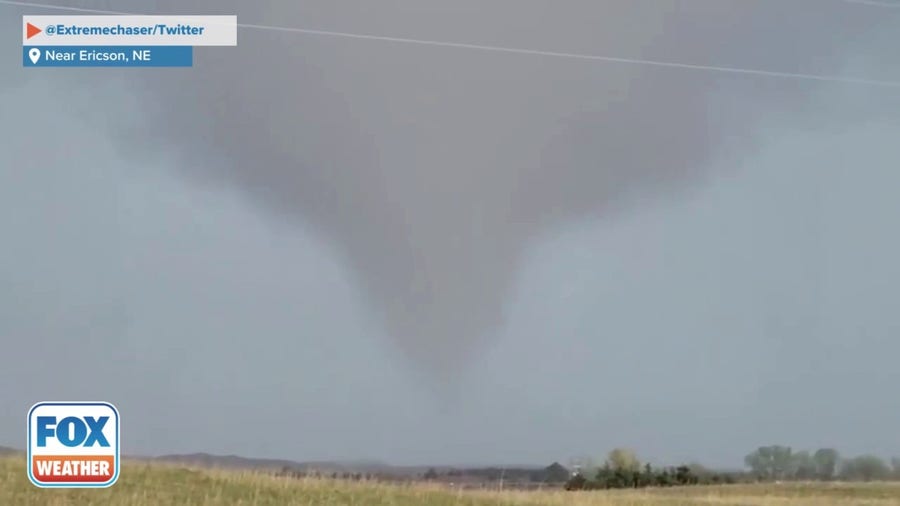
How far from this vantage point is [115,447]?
993cm

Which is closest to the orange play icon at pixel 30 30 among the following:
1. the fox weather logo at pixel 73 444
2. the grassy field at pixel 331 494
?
the fox weather logo at pixel 73 444

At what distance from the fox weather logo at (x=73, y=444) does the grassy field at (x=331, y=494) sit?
0.12 m

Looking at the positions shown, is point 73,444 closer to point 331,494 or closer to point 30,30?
point 331,494

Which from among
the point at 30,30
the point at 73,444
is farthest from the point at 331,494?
the point at 30,30

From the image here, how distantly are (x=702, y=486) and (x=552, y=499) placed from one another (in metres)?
1.83

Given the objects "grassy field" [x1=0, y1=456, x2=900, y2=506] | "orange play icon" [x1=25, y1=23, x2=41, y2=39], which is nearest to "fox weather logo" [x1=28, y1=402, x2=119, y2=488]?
"grassy field" [x1=0, y1=456, x2=900, y2=506]

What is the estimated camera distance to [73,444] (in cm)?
988

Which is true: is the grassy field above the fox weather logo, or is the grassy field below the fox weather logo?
below

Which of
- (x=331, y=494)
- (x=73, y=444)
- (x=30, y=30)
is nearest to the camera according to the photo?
(x=73, y=444)

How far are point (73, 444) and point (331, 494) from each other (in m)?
2.68

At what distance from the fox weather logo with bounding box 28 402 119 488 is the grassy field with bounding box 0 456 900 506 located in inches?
4.9

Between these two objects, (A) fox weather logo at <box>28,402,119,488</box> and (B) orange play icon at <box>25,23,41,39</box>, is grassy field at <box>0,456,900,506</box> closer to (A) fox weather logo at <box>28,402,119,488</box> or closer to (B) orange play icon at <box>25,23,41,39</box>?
(A) fox weather logo at <box>28,402,119,488</box>

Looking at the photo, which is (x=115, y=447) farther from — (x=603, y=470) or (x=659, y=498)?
(x=659, y=498)

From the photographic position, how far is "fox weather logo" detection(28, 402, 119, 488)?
32.2 feet
